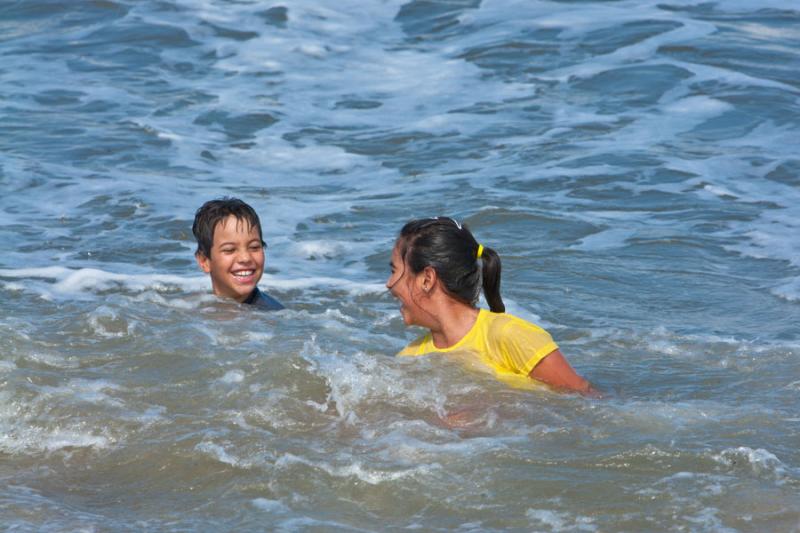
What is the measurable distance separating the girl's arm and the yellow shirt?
0.9 inches

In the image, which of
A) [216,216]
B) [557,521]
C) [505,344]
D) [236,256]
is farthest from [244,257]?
[557,521]

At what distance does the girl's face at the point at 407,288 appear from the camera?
518cm

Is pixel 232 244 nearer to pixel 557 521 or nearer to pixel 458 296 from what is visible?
pixel 458 296

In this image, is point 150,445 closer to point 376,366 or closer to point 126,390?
point 126,390

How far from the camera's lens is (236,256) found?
21.9 feet

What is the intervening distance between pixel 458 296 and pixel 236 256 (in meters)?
1.90

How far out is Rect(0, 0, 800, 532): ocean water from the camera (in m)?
4.27

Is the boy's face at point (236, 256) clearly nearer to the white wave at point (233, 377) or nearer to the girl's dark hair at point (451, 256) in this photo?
the white wave at point (233, 377)

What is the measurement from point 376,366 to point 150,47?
10.9m

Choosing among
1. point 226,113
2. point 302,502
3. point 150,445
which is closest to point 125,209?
point 226,113

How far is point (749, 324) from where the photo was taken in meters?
6.76

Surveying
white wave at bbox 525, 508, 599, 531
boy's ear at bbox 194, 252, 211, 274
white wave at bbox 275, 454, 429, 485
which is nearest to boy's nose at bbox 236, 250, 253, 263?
boy's ear at bbox 194, 252, 211, 274

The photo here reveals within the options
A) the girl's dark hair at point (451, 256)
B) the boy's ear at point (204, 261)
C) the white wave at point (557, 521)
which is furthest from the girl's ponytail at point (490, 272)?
the boy's ear at point (204, 261)

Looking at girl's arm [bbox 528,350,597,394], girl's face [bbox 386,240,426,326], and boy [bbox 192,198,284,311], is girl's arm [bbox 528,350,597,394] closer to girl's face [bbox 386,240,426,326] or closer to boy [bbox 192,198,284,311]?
girl's face [bbox 386,240,426,326]
